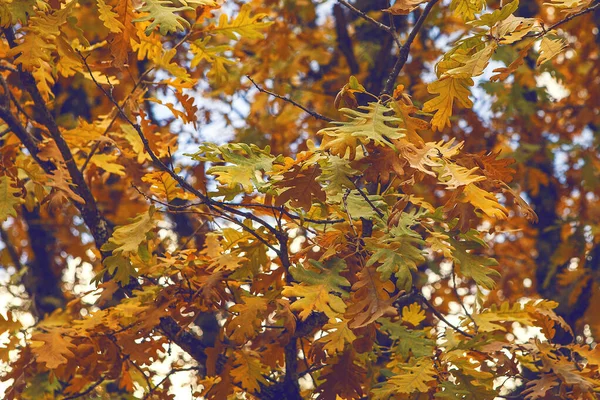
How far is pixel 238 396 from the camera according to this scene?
9.70ft

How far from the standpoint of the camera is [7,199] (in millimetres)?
2564

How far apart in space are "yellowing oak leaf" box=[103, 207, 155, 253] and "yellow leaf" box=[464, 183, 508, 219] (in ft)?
3.36

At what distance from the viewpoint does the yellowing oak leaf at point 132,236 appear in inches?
92.4

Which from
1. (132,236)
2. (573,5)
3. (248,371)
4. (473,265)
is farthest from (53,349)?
(573,5)

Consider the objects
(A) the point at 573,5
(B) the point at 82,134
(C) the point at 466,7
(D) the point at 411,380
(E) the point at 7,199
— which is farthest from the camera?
(B) the point at 82,134

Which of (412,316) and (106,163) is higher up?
(106,163)

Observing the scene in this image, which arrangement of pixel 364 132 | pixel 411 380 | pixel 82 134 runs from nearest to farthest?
pixel 364 132, pixel 411 380, pixel 82 134

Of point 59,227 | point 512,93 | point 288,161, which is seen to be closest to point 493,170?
point 288,161

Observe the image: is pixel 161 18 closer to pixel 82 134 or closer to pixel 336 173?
pixel 336 173

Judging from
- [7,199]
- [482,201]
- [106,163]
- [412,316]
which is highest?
[106,163]

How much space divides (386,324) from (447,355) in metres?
0.25

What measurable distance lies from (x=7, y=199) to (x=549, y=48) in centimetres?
188

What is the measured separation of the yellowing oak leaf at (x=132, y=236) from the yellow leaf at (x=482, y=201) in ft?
3.36

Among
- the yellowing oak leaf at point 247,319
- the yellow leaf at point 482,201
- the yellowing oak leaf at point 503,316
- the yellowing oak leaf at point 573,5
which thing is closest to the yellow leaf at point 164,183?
the yellowing oak leaf at point 247,319
